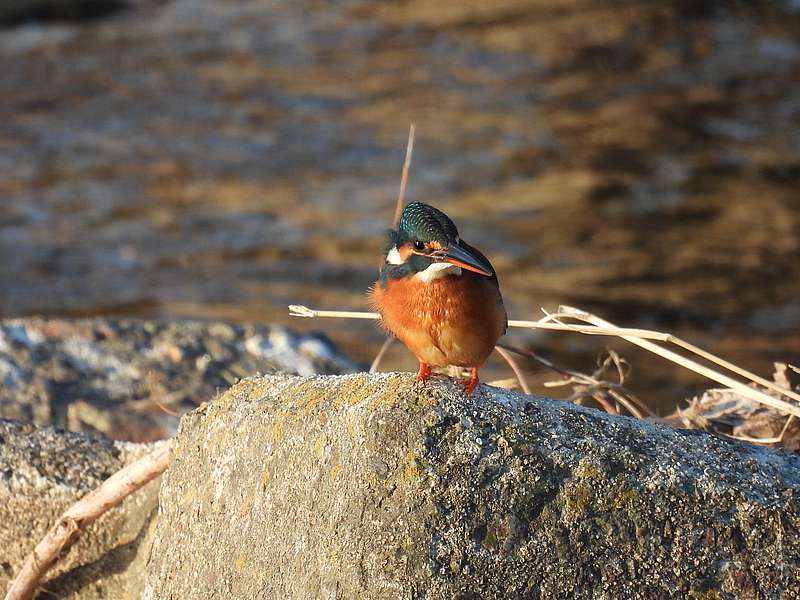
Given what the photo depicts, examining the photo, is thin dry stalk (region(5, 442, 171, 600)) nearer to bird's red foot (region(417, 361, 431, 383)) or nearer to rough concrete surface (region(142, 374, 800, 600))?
rough concrete surface (region(142, 374, 800, 600))

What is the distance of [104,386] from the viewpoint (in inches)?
222

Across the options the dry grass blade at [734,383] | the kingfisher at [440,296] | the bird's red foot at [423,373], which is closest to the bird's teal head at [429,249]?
the kingfisher at [440,296]

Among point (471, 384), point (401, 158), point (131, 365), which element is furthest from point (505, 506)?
point (401, 158)

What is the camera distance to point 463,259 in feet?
9.48

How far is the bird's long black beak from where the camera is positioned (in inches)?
114

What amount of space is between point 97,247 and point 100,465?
28.3ft

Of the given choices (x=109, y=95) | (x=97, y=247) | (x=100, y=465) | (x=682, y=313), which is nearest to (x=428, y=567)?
(x=100, y=465)

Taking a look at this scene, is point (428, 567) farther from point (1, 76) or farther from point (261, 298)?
point (1, 76)

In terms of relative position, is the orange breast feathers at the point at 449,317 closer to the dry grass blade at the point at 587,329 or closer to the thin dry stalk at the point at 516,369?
the dry grass blade at the point at 587,329

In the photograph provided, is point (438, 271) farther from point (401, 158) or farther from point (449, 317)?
point (401, 158)

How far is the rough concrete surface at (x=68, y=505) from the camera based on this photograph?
3711 millimetres

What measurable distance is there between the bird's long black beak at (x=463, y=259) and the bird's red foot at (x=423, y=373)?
258 mm

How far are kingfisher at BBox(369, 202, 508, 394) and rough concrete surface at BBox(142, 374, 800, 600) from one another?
0.39 feet

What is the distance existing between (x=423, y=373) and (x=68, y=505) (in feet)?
4.69
